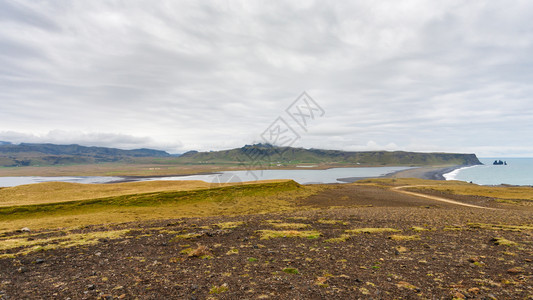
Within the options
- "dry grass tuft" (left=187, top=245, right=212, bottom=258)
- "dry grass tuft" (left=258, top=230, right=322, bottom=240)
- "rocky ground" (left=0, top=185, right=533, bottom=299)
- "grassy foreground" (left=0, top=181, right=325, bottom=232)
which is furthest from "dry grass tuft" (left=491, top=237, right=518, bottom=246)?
"grassy foreground" (left=0, top=181, right=325, bottom=232)

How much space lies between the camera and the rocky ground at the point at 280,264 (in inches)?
337

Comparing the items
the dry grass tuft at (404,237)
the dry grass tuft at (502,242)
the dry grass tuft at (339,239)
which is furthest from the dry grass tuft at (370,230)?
the dry grass tuft at (502,242)

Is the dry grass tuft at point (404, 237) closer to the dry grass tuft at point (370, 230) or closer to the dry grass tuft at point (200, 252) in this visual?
the dry grass tuft at point (370, 230)

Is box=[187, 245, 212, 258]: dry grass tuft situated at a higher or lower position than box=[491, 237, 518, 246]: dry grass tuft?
lower

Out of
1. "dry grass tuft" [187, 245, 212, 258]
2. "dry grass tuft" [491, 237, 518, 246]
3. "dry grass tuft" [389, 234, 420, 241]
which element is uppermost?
"dry grass tuft" [491, 237, 518, 246]

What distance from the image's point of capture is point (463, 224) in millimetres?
20094

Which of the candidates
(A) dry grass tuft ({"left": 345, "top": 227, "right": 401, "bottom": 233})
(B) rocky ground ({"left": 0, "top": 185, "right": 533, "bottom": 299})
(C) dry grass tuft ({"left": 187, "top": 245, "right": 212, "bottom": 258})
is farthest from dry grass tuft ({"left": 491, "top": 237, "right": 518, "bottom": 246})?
(C) dry grass tuft ({"left": 187, "top": 245, "right": 212, "bottom": 258})

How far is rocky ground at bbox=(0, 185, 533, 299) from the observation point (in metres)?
8.55

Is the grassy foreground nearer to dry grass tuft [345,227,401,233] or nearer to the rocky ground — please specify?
the rocky ground

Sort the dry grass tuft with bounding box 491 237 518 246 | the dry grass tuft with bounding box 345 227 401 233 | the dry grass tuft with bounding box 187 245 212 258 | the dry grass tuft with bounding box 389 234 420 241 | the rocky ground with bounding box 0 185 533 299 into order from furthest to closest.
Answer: the dry grass tuft with bounding box 345 227 401 233 → the dry grass tuft with bounding box 389 234 420 241 → the dry grass tuft with bounding box 491 237 518 246 → the dry grass tuft with bounding box 187 245 212 258 → the rocky ground with bounding box 0 185 533 299

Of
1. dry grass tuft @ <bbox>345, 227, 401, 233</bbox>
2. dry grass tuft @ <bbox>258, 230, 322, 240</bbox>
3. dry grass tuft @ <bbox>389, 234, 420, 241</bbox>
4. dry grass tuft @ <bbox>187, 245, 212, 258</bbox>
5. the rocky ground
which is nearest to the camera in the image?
the rocky ground

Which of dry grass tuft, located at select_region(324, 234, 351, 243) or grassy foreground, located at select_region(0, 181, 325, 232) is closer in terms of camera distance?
dry grass tuft, located at select_region(324, 234, 351, 243)

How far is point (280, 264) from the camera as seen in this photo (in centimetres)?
1116

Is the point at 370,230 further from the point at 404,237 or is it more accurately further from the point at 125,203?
the point at 125,203
